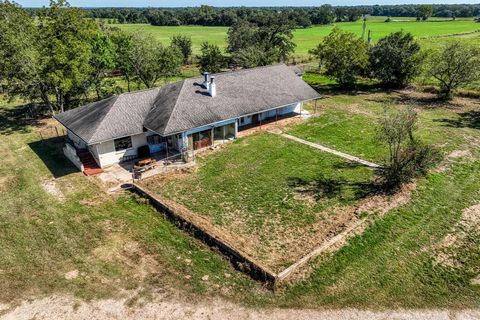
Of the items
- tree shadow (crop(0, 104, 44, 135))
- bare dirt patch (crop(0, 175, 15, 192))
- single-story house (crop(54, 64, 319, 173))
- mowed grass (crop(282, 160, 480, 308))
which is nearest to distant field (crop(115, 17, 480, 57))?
single-story house (crop(54, 64, 319, 173))

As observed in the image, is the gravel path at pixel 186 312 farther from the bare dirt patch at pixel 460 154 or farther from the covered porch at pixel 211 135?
the bare dirt patch at pixel 460 154

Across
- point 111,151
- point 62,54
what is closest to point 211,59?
point 62,54

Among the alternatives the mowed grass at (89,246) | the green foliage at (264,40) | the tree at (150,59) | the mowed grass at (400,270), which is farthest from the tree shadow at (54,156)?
the green foliage at (264,40)

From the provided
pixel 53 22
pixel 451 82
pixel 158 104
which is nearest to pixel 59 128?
pixel 53 22

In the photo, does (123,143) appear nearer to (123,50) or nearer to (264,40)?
(123,50)

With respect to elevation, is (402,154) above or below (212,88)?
below

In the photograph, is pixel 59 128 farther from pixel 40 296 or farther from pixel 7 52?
pixel 40 296
